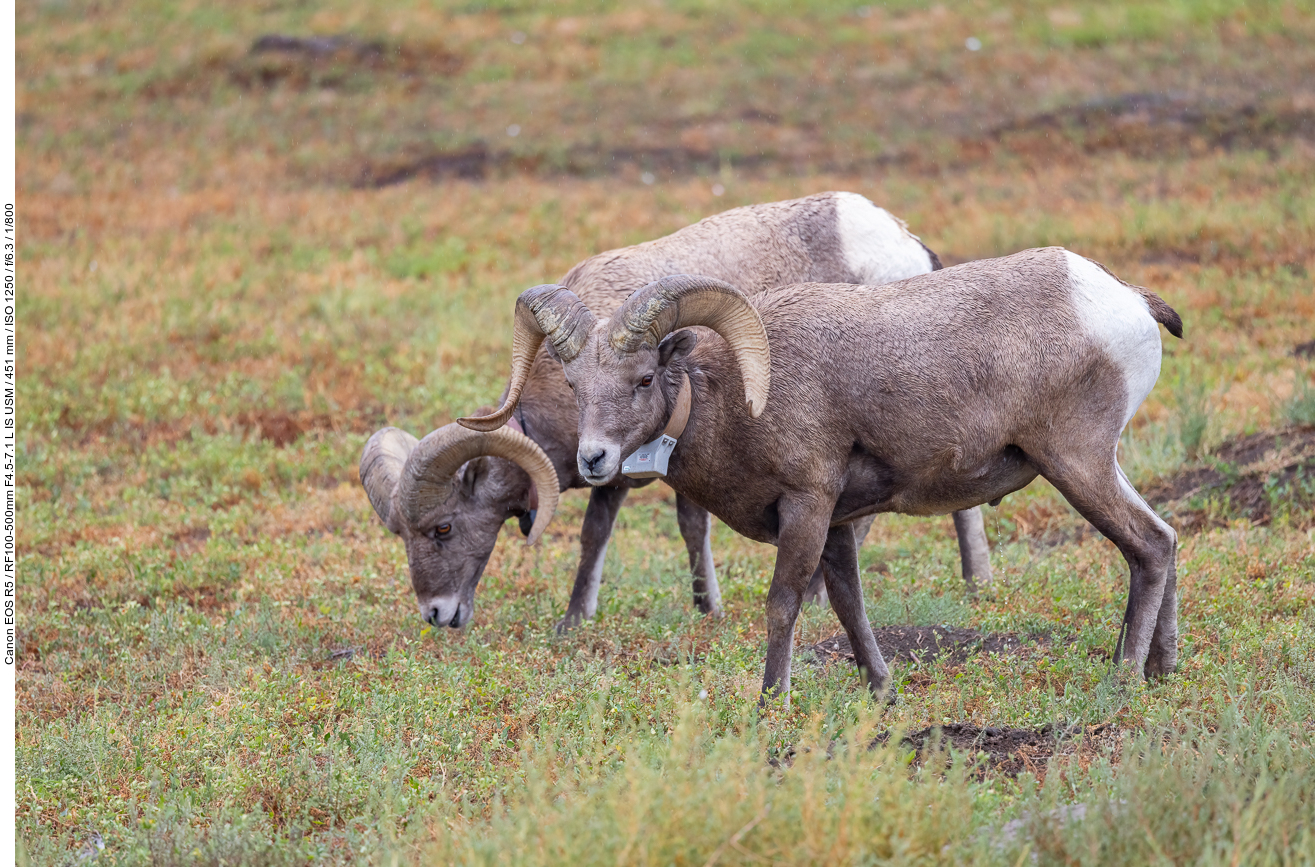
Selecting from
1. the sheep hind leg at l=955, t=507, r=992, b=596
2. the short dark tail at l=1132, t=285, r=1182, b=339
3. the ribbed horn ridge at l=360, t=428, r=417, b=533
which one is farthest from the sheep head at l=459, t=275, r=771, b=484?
the sheep hind leg at l=955, t=507, r=992, b=596

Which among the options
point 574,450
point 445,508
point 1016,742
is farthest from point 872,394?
point 445,508

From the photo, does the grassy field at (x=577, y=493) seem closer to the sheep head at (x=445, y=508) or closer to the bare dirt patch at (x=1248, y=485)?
the bare dirt patch at (x=1248, y=485)

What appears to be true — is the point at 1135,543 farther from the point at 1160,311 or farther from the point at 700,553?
the point at 700,553

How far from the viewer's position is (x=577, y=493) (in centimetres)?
1071

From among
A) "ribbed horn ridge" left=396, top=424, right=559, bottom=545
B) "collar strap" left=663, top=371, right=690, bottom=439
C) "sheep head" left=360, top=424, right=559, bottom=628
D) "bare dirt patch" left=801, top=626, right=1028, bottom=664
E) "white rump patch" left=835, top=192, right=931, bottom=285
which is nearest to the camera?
"collar strap" left=663, top=371, right=690, bottom=439

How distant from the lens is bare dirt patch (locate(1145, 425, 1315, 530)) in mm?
8570

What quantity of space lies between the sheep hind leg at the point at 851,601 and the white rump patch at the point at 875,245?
7.51 ft

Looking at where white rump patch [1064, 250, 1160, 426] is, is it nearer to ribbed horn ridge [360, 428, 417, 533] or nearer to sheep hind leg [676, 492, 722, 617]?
sheep hind leg [676, 492, 722, 617]

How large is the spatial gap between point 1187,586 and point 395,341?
947 centimetres

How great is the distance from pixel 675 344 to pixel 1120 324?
2.06 m

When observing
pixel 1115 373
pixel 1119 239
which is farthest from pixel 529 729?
pixel 1119 239

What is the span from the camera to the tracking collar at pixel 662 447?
18.8 feet

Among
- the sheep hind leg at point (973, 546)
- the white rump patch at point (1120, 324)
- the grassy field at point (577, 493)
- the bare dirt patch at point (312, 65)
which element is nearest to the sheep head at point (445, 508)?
the grassy field at point (577, 493)

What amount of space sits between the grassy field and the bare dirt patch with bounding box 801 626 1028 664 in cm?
8
